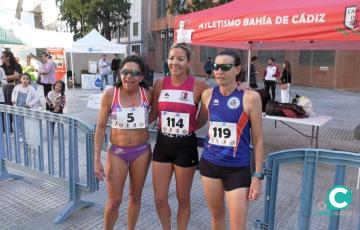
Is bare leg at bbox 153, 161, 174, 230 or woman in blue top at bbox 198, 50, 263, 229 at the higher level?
woman in blue top at bbox 198, 50, 263, 229

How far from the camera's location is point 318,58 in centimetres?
2183

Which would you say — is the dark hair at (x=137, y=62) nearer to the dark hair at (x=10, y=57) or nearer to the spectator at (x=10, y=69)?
the spectator at (x=10, y=69)

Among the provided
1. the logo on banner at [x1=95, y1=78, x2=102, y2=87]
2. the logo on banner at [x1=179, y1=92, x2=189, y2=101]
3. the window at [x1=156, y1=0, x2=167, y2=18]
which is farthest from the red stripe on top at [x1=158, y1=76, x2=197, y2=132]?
the window at [x1=156, y1=0, x2=167, y2=18]

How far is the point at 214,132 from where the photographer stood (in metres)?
2.60

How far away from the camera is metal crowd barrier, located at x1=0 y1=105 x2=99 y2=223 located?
3678 mm

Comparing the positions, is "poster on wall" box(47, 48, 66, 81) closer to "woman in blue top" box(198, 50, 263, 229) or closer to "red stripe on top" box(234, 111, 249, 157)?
"woman in blue top" box(198, 50, 263, 229)

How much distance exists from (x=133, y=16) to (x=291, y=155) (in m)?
41.4

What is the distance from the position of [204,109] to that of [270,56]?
2286 cm

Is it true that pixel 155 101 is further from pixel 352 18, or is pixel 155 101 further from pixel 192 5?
pixel 192 5

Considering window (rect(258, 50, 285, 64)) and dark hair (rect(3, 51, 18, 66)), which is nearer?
dark hair (rect(3, 51, 18, 66))

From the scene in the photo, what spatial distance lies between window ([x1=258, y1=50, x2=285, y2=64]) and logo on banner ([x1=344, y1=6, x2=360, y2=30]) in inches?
805

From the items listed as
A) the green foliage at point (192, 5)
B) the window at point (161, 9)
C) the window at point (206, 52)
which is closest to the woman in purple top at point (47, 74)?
the green foliage at point (192, 5)

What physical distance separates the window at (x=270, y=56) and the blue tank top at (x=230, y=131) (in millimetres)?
22471

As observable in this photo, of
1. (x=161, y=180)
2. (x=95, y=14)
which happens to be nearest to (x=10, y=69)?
(x=161, y=180)
